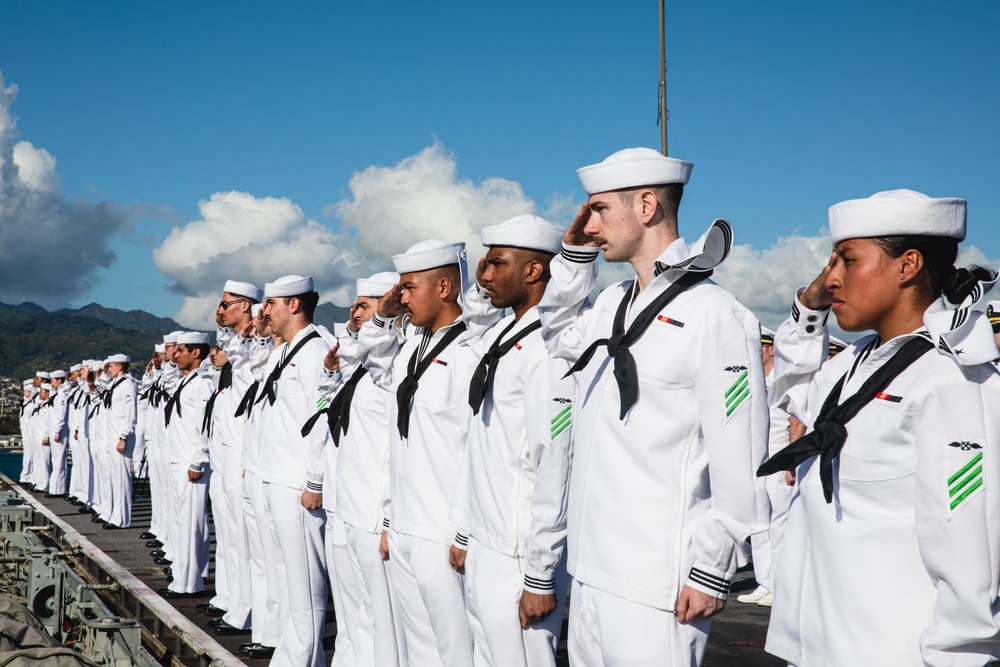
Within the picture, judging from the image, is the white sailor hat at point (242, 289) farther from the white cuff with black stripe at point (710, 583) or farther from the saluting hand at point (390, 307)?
the white cuff with black stripe at point (710, 583)

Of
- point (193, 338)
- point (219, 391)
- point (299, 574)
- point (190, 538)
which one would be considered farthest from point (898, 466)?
point (193, 338)

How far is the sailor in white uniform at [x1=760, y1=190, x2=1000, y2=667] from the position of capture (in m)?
2.56

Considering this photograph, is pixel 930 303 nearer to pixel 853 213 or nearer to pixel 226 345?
pixel 853 213

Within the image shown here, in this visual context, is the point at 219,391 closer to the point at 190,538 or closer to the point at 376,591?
the point at 190,538

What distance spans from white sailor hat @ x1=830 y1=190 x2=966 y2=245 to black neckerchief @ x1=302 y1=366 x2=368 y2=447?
390 cm

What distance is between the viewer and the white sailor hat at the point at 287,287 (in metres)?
7.74

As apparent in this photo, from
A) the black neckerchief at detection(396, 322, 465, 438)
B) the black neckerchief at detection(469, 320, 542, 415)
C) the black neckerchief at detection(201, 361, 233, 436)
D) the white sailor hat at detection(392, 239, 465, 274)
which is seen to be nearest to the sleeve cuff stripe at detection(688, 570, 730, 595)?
the black neckerchief at detection(469, 320, 542, 415)

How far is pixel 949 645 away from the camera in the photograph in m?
2.52

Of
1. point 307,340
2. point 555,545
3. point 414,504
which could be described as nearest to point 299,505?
point 307,340

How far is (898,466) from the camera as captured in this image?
9.04 feet

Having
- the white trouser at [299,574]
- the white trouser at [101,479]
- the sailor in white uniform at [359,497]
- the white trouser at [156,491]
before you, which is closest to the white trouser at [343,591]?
the sailor in white uniform at [359,497]

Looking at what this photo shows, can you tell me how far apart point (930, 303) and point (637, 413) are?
980 mm

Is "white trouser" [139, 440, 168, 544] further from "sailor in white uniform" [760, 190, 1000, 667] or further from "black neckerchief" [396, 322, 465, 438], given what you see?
"sailor in white uniform" [760, 190, 1000, 667]

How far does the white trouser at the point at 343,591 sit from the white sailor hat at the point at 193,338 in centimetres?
640
